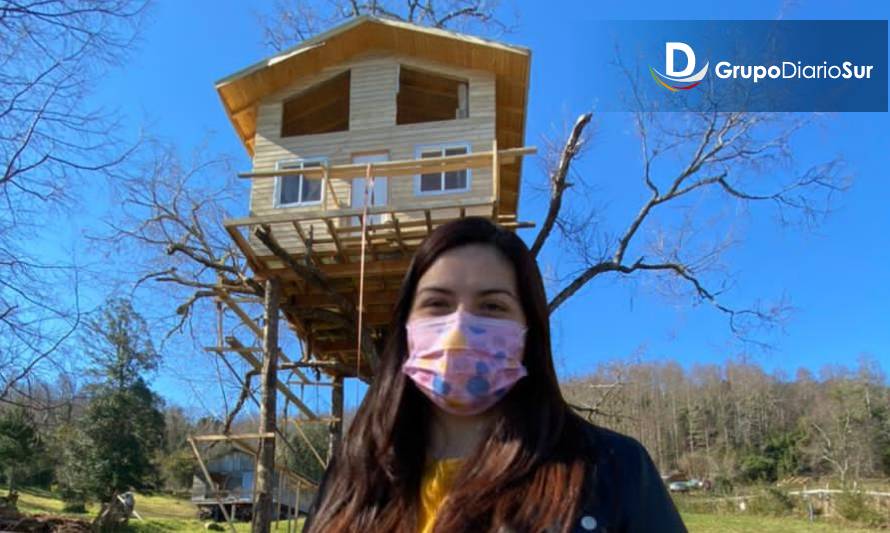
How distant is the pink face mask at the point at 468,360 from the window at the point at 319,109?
426 inches

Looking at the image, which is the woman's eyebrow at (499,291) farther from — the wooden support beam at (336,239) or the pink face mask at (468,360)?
the wooden support beam at (336,239)

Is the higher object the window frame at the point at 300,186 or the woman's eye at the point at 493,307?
the window frame at the point at 300,186

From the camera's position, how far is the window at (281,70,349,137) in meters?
12.3

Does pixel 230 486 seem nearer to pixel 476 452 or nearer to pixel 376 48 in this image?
pixel 376 48

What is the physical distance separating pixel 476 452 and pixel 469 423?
0.16 metres

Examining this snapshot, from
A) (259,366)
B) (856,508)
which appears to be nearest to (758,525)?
(856,508)

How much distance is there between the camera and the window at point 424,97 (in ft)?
39.7

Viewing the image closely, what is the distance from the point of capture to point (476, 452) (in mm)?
1729

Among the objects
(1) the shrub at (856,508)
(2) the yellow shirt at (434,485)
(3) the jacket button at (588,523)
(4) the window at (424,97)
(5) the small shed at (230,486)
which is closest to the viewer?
(3) the jacket button at (588,523)

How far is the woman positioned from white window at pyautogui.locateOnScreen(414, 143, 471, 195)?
351 inches

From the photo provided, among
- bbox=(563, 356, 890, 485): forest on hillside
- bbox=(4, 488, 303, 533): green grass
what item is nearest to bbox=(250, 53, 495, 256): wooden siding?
bbox=(4, 488, 303, 533): green grass

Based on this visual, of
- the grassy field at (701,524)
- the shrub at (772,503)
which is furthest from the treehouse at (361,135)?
the shrub at (772,503)

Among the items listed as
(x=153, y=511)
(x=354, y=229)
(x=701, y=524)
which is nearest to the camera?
(x=354, y=229)

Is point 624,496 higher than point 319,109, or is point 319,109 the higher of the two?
point 319,109
